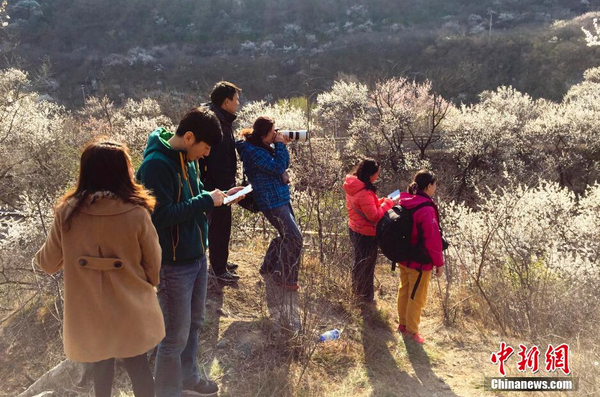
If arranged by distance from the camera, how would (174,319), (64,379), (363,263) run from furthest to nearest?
(363,263)
(64,379)
(174,319)

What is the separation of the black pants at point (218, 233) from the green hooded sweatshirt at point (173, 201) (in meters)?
1.08

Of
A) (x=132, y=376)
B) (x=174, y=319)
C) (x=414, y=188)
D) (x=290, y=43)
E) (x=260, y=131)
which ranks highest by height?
(x=290, y=43)

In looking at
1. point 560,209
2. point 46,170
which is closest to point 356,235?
point 560,209

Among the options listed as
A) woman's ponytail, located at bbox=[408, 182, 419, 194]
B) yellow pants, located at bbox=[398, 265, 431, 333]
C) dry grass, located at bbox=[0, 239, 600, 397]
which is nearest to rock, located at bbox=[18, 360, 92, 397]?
dry grass, located at bbox=[0, 239, 600, 397]

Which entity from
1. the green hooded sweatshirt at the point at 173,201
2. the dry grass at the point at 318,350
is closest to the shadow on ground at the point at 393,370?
the dry grass at the point at 318,350

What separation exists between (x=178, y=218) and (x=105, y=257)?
0.34 metres

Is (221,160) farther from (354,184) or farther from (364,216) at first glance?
(364,216)

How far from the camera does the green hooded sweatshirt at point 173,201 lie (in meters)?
1.83

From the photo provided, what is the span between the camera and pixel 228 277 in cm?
352

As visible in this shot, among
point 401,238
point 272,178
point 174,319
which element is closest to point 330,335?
point 401,238

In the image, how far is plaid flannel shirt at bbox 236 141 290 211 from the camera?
3.12 meters

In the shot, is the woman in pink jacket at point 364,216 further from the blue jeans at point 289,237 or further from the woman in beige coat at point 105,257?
the woman in beige coat at point 105,257

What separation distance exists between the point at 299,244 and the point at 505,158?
60.7 ft

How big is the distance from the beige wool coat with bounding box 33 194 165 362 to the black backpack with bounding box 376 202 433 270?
195cm
